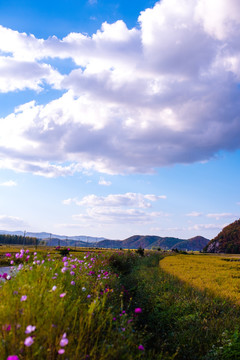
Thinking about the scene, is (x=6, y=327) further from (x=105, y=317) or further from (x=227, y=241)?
(x=227, y=241)

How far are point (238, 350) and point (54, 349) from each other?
3.35 metres

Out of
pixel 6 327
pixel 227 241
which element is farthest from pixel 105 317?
pixel 227 241

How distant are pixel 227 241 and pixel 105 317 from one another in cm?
7911

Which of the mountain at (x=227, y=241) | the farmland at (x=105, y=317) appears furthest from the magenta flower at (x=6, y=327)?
the mountain at (x=227, y=241)

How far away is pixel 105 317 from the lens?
15.7ft

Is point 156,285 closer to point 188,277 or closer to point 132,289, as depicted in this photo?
point 132,289

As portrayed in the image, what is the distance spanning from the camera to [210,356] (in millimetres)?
5270

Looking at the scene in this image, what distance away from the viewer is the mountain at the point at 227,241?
238ft

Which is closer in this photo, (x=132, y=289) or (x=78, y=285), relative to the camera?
(x=78, y=285)

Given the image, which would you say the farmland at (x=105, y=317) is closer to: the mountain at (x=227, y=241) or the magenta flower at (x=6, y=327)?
the magenta flower at (x=6, y=327)

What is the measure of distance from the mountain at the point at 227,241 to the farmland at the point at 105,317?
214ft

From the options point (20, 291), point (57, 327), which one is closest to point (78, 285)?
point (20, 291)

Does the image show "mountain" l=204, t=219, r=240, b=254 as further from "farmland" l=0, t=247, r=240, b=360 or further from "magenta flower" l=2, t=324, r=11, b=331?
"magenta flower" l=2, t=324, r=11, b=331

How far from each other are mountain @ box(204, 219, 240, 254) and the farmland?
65.3m
